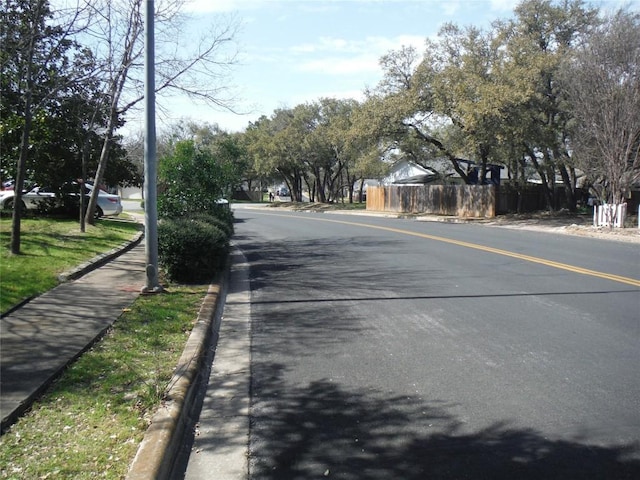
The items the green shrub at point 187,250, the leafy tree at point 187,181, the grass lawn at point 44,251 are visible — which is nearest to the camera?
the grass lawn at point 44,251

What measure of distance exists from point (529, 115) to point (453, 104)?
4058mm

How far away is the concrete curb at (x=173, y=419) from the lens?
3449 mm

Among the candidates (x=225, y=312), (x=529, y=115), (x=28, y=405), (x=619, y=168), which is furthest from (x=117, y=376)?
(x=529, y=115)

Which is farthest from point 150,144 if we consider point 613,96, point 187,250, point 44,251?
point 613,96

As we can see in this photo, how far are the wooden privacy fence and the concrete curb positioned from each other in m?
29.8

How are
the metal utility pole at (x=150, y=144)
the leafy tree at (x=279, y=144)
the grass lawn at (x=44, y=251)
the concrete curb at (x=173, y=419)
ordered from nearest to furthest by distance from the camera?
the concrete curb at (x=173, y=419) < the grass lawn at (x=44, y=251) < the metal utility pole at (x=150, y=144) < the leafy tree at (x=279, y=144)

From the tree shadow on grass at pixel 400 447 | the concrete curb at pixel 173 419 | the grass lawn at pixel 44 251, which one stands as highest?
the grass lawn at pixel 44 251

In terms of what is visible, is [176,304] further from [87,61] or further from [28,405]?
[87,61]

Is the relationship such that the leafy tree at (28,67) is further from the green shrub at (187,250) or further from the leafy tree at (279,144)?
the leafy tree at (279,144)

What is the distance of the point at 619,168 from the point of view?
22609mm

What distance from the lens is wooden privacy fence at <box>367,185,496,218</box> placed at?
112 feet

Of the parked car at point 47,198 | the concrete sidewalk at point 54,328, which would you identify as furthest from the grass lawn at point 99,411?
the parked car at point 47,198

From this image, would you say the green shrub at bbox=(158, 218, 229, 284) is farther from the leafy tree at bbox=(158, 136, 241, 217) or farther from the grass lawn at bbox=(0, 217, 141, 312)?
the leafy tree at bbox=(158, 136, 241, 217)

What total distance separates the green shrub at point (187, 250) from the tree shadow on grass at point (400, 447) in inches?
199
